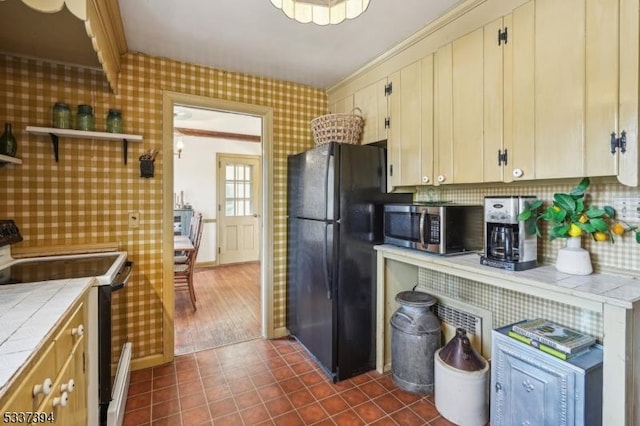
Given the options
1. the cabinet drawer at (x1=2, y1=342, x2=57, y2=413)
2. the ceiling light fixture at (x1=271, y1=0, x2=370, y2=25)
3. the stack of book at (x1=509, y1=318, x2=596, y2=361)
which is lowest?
the stack of book at (x1=509, y1=318, x2=596, y2=361)

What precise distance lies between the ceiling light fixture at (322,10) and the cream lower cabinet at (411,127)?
1016mm

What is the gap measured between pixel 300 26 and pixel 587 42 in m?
1.50

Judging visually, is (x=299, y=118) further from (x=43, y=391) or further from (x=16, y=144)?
(x=43, y=391)

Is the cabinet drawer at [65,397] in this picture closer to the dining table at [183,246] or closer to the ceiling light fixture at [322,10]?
the ceiling light fixture at [322,10]

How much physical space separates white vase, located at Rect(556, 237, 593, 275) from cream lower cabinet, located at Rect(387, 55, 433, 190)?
81 centimetres

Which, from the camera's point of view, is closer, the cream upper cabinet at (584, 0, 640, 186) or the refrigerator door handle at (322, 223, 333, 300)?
the cream upper cabinet at (584, 0, 640, 186)

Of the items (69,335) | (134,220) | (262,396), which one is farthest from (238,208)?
(69,335)

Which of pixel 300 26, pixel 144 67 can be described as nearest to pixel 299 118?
pixel 300 26

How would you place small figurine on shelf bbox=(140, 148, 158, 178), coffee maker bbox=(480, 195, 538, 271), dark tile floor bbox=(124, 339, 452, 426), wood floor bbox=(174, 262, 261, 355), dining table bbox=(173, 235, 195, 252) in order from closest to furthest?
coffee maker bbox=(480, 195, 538, 271) → dark tile floor bbox=(124, 339, 452, 426) → small figurine on shelf bbox=(140, 148, 158, 178) → wood floor bbox=(174, 262, 261, 355) → dining table bbox=(173, 235, 195, 252)

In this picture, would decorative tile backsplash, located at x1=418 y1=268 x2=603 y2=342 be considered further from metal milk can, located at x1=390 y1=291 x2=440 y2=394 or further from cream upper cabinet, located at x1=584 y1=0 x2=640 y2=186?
cream upper cabinet, located at x1=584 y1=0 x2=640 y2=186

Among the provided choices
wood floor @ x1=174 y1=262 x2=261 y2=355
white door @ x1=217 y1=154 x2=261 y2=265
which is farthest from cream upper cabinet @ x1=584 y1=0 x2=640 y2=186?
white door @ x1=217 y1=154 x2=261 y2=265

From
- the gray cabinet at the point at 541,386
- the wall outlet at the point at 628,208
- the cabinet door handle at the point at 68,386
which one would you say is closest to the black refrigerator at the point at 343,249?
the gray cabinet at the point at 541,386

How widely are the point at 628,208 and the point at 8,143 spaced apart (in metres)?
3.32

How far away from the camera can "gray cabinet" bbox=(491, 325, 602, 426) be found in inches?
50.2
